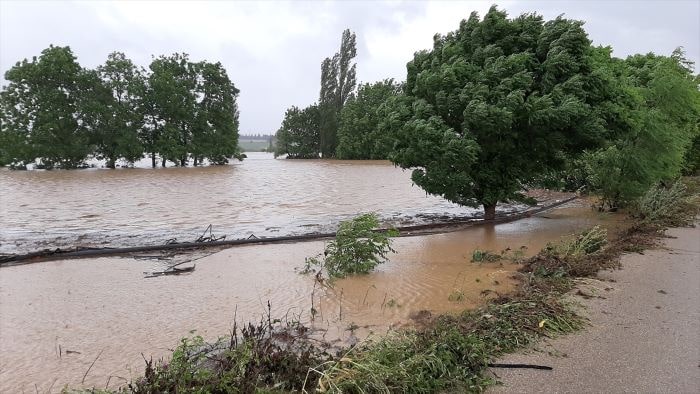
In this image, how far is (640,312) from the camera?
15.8ft

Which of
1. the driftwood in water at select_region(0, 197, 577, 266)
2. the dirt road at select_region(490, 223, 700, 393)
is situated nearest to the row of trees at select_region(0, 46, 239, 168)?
the driftwood in water at select_region(0, 197, 577, 266)

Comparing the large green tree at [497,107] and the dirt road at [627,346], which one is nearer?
the dirt road at [627,346]

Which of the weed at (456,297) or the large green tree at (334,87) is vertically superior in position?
the large green tree at (334,87)

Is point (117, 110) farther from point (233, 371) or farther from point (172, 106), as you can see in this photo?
point (233, 371)

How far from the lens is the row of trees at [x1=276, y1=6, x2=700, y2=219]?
9.31 m

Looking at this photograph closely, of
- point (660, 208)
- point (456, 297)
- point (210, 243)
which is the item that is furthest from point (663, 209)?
point (210, 243)

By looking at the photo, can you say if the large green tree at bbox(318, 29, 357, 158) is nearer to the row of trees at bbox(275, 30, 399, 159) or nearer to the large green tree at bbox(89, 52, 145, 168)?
the row of trees at bbox(275, 30, 399, 159)

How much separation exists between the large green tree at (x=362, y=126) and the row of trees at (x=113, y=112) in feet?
54.9

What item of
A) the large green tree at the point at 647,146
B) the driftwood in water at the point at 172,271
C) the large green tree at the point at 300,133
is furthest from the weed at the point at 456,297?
the large green tree at the point at 300,133

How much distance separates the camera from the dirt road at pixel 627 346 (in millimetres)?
3348

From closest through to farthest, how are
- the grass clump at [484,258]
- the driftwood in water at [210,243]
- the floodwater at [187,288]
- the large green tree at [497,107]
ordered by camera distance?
the floodwater at [187,288] < the grass clump at [484,258] < the driftwood in water at [210,243] < the large green tree at [497,107]

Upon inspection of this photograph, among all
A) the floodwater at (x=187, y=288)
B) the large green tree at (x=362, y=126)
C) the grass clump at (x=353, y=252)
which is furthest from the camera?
the large green tree at (x=362, y=126)

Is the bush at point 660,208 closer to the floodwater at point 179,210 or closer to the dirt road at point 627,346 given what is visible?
the floodwater at point 179,210

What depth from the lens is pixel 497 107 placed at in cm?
920
